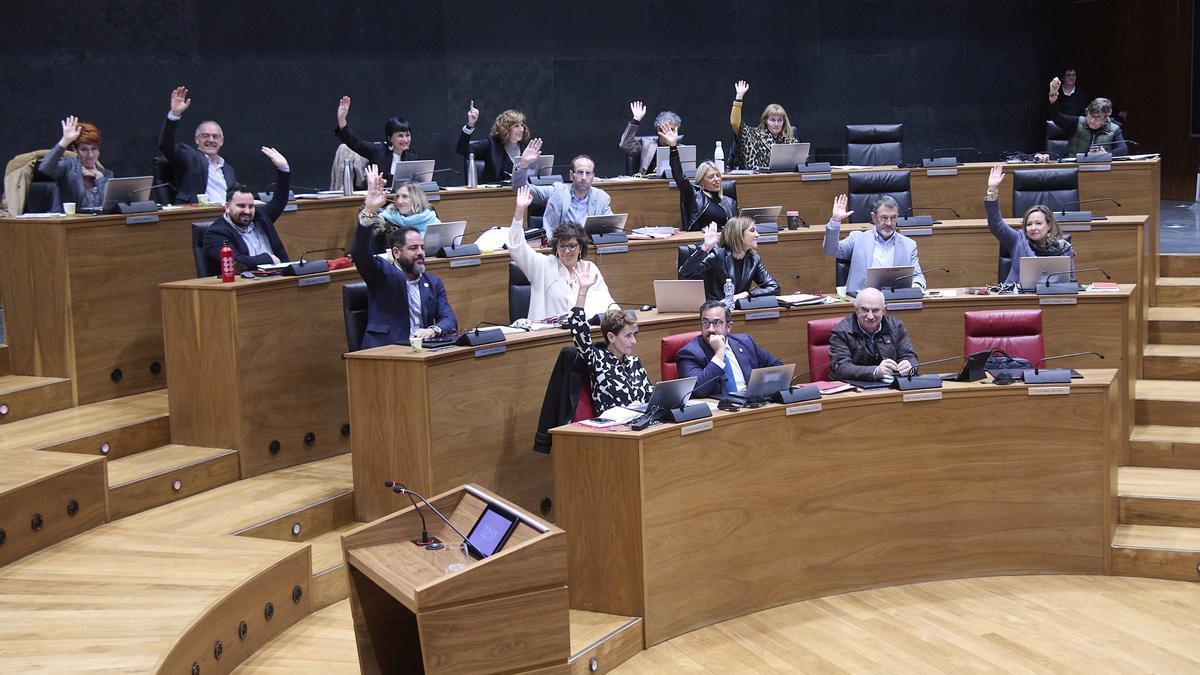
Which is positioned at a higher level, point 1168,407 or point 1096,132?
point 1096,132

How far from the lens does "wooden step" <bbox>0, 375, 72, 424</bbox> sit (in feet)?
17.3

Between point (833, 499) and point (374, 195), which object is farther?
point (374, 195)

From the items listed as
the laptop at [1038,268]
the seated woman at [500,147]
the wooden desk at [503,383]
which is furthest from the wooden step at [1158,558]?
the seated woman at [500,147]

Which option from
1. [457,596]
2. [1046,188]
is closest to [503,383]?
[457,596]

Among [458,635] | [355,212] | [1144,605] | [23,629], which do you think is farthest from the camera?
[355,212]

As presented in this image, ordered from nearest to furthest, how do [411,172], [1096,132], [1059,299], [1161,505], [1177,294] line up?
[1161,505], [1059,299], [411,172], [1177,294], [1096,132]

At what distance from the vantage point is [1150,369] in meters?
6.27

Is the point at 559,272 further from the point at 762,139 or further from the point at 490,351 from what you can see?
the point at 762,139

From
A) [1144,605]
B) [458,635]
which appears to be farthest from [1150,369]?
[458,635]

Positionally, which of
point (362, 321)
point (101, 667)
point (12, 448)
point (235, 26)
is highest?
point (235, 26)

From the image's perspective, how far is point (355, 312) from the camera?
17.3ft

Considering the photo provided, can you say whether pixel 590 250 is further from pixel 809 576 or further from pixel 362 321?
pixel 809 576

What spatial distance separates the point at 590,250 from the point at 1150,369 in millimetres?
2696

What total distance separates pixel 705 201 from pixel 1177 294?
2.51 metres
